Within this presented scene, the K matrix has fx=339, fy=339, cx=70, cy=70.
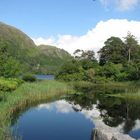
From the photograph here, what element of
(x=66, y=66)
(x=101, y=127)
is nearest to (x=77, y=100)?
(x=101, y=127)

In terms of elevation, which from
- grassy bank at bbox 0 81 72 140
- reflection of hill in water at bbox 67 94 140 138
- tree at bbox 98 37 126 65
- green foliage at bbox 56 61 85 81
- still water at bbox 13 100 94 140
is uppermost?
tree at bbox 98 37 126 65

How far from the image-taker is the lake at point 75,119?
18328 millimetres

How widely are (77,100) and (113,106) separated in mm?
5952

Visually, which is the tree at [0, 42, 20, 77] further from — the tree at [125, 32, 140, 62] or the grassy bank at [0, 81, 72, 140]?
the tree at [125, 32, 140, 62]

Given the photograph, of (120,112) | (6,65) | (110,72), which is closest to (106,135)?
(120,112)

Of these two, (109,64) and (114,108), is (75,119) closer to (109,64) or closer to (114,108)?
(114,108)

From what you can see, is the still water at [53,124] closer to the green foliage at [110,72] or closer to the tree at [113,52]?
the green foliage at [110,72]

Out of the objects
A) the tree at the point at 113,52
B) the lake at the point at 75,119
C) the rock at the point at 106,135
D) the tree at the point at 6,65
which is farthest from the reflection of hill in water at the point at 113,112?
the tree at the point at 113,52

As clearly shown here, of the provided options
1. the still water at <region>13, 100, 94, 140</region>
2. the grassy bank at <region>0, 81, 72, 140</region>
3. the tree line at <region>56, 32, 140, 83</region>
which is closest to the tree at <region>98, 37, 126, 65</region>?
the tree line at <region>56, 32, 140, 83</region>

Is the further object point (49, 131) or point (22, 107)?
point (22, 107)

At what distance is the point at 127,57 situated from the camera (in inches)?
3110

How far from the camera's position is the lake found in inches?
722

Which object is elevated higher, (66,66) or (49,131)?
(66,66)

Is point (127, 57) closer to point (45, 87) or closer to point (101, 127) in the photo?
point (45, 87)
